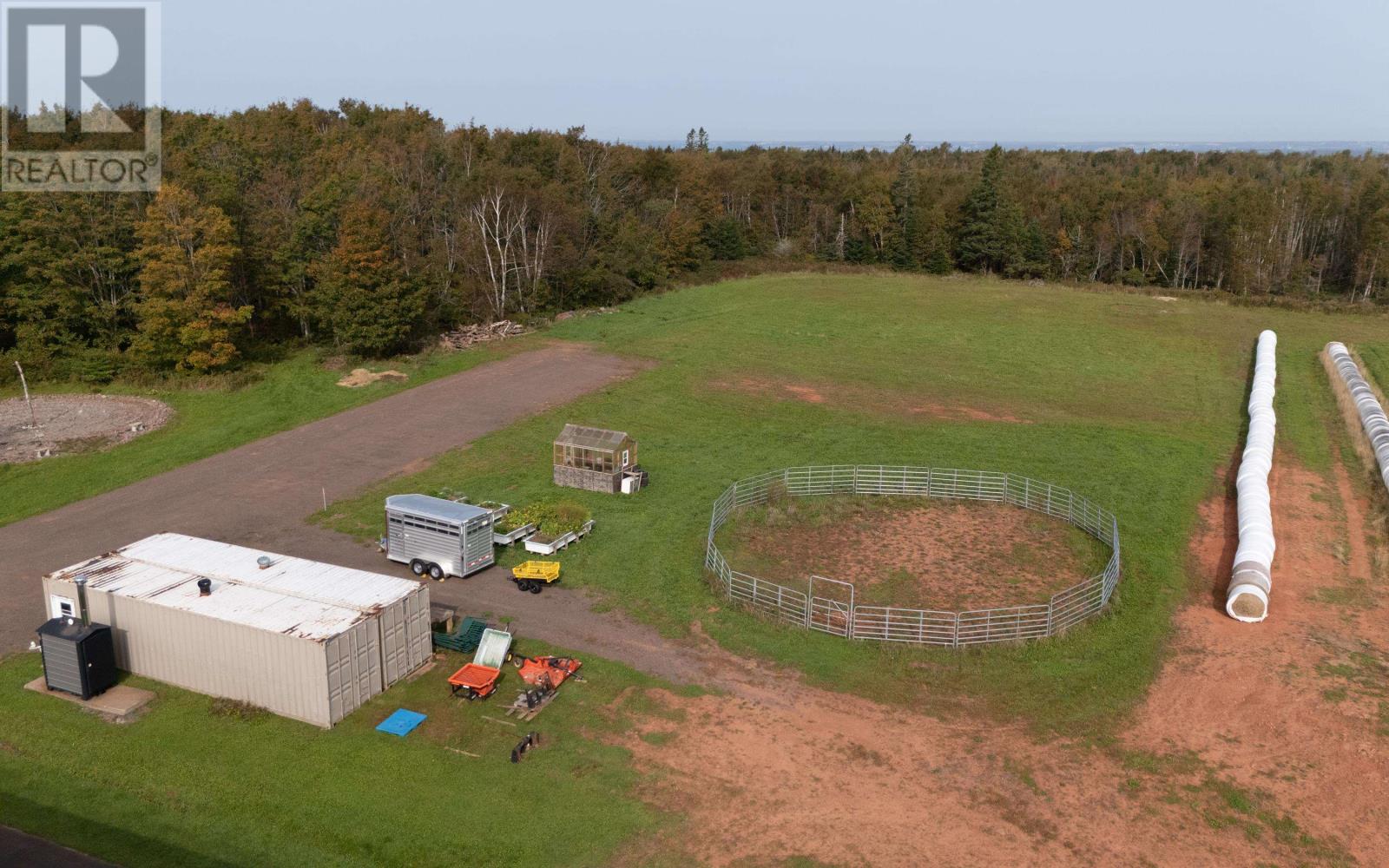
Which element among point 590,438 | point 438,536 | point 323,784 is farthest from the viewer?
point 590,438

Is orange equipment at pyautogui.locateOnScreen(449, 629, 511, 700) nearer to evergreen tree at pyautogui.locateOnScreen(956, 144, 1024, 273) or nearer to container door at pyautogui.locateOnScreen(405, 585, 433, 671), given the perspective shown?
container door at pyautogui.locateOnScreen(405, 585, 433, 671)

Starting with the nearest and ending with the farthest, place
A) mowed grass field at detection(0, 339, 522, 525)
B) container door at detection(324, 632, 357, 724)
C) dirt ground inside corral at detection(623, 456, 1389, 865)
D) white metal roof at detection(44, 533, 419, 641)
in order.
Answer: dirt ground inside corral at detection(623, 456, 1389, 865) → container door at detection(324, 632, 357, 724) → white metal roof at detection(44, 533, 419, 641) → mowed grass field at detection(0, 339, 522, 525)

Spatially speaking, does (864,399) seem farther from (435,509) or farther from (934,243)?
(934,243)

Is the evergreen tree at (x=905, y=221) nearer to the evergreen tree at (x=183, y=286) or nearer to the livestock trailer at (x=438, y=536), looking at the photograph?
the evergreen tree at (x=183, y=286)

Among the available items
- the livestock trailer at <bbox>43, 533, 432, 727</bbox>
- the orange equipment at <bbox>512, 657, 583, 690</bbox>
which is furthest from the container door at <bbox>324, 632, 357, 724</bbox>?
the orange equipment at <bbox>512, 657, 583, 690</bbox>

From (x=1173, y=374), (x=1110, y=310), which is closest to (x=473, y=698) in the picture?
(x=1173, y=374)

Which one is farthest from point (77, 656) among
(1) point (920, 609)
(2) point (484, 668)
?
(1) point (920, 609)
